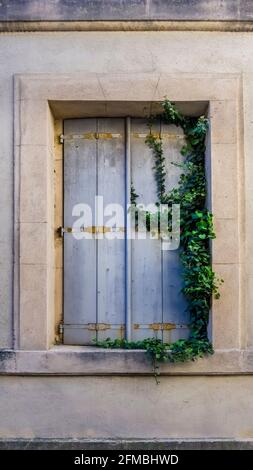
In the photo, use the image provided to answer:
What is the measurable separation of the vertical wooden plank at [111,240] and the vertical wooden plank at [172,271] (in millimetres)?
413

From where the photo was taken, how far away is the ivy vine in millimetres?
5535

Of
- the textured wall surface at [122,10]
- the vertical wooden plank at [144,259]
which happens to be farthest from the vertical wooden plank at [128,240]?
the textured wall surface at [122,10]

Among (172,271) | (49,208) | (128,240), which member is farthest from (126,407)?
(49,208)

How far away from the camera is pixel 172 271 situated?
19.3 feet

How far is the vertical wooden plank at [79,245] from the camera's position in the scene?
5836mm

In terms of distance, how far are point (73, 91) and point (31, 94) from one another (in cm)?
39

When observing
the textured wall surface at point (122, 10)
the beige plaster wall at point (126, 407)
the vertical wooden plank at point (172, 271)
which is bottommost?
the beige plaster wall at point (126, 407)

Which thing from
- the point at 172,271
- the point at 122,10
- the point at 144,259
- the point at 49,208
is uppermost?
the point at 122,10

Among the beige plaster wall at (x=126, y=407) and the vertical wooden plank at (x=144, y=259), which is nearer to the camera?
the beige plaster wall at (x=126, y=407)

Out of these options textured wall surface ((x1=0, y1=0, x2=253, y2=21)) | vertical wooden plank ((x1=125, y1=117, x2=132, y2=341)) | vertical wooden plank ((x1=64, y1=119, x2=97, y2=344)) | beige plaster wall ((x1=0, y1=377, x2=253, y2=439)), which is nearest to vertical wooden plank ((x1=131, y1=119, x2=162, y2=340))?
vertical wooden plank ((x1=125, y1=117, x2=132, y2=341))

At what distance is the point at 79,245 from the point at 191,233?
1089 mm

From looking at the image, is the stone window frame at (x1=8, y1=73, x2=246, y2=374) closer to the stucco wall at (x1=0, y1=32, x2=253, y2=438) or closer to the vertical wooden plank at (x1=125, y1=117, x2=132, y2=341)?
the stucco wall at (x1=0, y1=32, x2=253, y2=438)

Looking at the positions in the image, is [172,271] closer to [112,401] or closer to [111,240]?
[111,240]

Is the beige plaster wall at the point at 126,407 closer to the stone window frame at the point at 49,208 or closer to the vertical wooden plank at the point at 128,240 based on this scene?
the stone window frame at the point at 49,208
